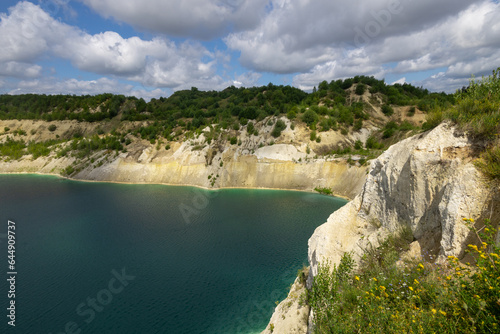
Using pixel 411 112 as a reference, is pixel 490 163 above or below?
below

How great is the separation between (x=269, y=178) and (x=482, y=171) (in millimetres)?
38870

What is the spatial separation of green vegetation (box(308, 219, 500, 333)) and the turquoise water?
283 inches

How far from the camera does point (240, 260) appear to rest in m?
20.1

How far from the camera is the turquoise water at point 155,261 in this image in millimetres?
14484

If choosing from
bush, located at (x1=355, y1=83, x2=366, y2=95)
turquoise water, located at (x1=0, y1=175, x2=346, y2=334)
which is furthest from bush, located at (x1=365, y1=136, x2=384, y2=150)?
bush, located at (x1=355, y1=83, x2=366, y2=95)

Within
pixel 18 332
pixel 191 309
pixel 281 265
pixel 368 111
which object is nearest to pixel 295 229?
pixel 281 265

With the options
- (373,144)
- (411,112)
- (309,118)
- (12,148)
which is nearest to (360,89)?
(411,112)

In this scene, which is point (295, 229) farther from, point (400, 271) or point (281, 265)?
point (400, 271)

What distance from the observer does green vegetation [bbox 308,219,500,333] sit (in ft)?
14.9

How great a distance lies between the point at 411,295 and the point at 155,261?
61.7 ft

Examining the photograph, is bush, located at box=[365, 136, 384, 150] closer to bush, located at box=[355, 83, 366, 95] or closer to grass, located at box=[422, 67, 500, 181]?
bush, located at box=[355, 83, 366, 95]

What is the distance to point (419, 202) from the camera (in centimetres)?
934

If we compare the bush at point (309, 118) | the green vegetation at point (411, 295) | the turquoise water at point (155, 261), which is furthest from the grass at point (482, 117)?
the bush at point (309, 118)

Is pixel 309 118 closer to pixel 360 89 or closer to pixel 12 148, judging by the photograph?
pixel 360 89
